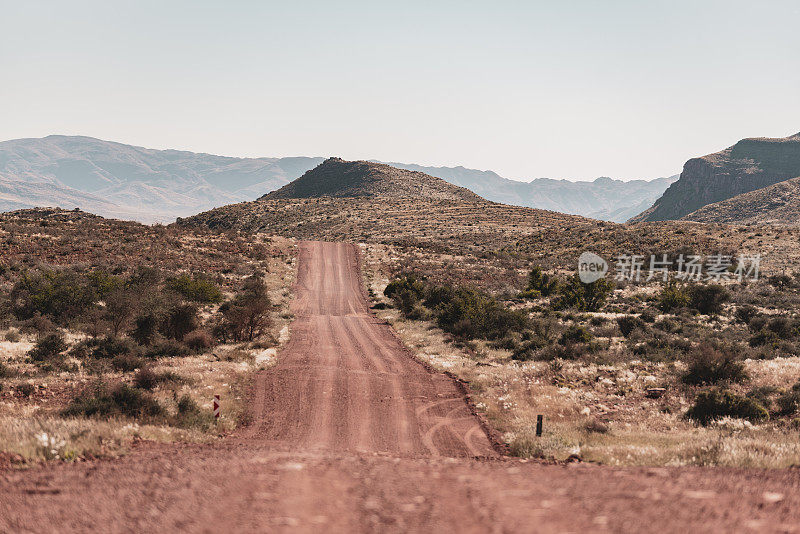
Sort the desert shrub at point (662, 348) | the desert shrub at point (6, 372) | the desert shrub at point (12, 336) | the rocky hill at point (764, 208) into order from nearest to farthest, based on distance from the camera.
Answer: the desert shrub at point (6, 372)
the desert shrub at point (12, 336)
the desert shrub at point (662, 348)
the rocky hill at point (764, 208)

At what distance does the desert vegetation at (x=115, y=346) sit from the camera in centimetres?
1012

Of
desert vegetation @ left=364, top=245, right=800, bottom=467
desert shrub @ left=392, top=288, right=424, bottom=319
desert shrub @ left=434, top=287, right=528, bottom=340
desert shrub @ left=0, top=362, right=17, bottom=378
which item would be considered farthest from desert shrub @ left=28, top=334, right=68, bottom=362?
desert shrub @ left=392, top=288, right=424, bottom=319

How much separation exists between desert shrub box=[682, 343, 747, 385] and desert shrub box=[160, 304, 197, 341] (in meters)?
20.9

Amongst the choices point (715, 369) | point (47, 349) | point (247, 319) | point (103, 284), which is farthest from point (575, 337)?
point (103, 284)

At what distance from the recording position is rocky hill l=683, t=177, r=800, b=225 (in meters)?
123

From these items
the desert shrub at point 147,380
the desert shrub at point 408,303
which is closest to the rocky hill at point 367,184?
the desert shrub at point 408,303

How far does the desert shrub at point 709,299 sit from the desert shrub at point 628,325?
305 inches

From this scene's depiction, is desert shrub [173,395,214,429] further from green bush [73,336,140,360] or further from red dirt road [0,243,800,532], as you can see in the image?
green bush [73,336,140,360]

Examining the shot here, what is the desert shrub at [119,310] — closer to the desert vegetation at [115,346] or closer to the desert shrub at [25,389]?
the desert vegetation at [115,346]

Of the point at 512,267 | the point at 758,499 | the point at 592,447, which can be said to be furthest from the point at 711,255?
the point at 758,499

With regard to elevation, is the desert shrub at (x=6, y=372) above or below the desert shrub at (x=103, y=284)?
below

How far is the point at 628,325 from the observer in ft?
84.3

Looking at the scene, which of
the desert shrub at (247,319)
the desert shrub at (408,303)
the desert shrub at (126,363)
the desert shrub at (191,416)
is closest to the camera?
the desert shrub at (191,416)

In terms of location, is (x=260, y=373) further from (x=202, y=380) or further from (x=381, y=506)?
(x=381, y=506)
